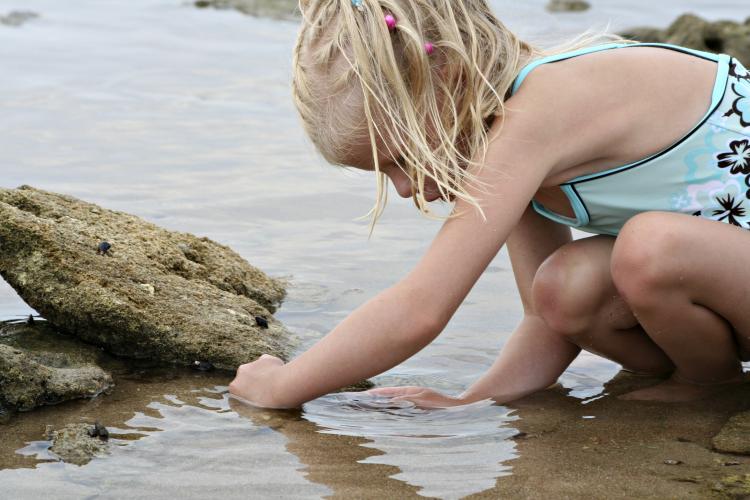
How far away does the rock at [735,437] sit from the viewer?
281 cm

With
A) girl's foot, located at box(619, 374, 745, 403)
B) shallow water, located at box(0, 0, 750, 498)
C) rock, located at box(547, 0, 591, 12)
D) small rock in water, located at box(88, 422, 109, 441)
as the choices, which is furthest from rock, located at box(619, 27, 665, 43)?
small rock in water, located at box(88, 422, 109, 441)

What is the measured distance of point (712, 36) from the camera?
28.8ft

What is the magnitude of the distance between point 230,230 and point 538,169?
232cm

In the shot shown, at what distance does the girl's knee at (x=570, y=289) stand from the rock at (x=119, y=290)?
0.84 m

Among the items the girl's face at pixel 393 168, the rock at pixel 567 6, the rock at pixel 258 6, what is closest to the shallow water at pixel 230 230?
the rock at pixel 258 6

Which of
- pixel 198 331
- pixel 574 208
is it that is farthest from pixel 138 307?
pixel 574 208

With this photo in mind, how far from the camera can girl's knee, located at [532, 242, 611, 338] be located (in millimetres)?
3291

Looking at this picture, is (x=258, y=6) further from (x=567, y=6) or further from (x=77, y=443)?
(x=77, y=443)

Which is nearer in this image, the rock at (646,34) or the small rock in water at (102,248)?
the small rock in water at (102,248)

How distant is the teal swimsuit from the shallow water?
0.54 metres

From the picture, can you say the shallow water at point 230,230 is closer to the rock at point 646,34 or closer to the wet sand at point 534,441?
the wet sand at point 534,441

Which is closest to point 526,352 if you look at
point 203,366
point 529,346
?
point 529,346

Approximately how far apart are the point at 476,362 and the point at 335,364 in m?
0.94

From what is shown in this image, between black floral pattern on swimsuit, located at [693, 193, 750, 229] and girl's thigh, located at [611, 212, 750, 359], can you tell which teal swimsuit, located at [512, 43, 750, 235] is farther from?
girl's thigh, located at [611, 212, 750, 359]
